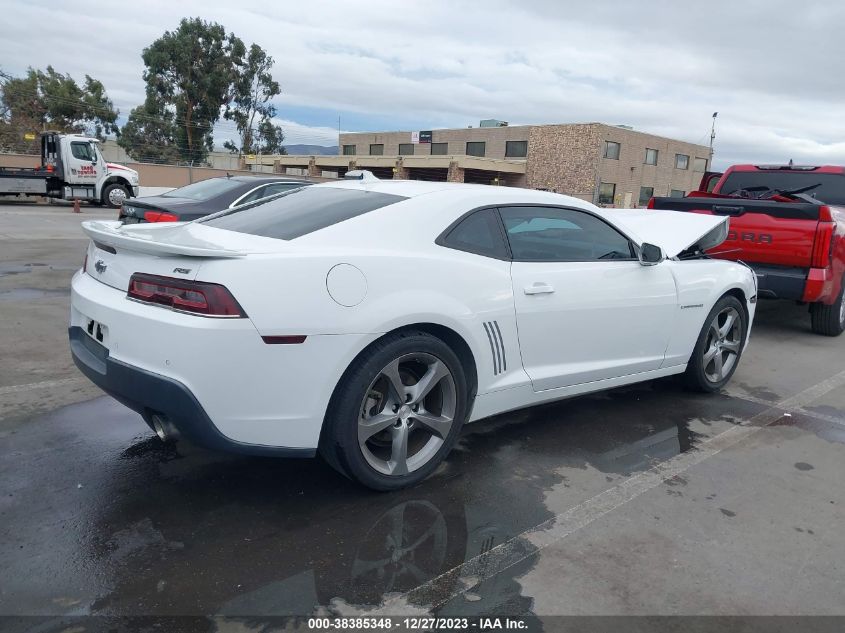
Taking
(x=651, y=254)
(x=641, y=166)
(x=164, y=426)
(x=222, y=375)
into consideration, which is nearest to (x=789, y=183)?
(x=651, y=254)

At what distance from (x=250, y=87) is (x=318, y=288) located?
50.6 metres

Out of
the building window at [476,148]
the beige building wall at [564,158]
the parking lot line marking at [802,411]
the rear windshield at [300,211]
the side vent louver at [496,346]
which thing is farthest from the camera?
the building window at [476,148]

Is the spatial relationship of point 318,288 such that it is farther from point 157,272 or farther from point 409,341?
point 157,272

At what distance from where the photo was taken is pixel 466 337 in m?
3.37

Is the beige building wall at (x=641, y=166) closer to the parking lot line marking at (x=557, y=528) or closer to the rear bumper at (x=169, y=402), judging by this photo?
the parking lot line marking at (x=557, y=528)

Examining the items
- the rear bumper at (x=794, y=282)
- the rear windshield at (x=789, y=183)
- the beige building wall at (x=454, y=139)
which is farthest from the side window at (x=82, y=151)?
the beige building wall at (x=454, y=139)

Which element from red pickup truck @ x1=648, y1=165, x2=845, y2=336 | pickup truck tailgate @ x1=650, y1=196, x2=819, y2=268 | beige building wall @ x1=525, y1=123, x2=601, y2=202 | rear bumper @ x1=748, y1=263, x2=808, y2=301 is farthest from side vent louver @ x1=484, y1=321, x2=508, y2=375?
beige building wall @ x1=525, y1=123, x2=601, y2=202

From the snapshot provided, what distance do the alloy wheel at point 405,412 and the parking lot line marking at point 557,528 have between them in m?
0.66

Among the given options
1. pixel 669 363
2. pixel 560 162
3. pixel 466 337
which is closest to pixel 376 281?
pixel 466 337

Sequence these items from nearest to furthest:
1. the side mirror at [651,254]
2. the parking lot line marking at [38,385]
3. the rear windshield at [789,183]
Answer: the side mirror at [651,254] → the parking lot line marking at [38,385] → the rear windshield at [789,183]

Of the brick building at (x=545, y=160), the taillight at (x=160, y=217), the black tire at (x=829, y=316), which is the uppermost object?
the brick building at (x=545, y=160)

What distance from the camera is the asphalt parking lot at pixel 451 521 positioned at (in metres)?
2.54

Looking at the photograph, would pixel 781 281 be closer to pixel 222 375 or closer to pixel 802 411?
pixel 802 411

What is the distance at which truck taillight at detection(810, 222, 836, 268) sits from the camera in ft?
21.7
